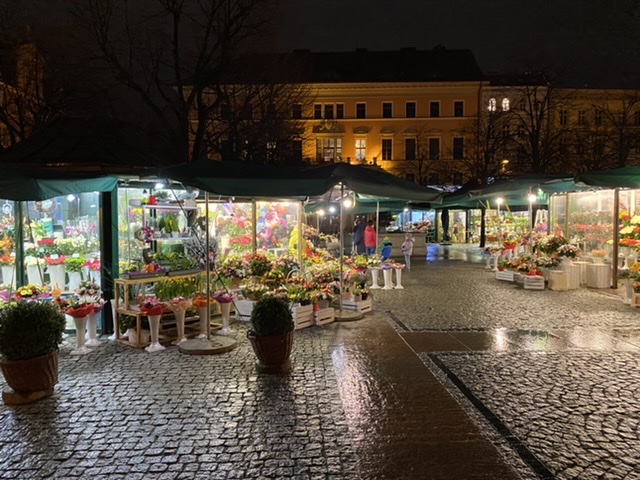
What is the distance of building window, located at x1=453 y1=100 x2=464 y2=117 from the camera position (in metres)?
51.4

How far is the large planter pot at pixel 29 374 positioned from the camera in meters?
5.00

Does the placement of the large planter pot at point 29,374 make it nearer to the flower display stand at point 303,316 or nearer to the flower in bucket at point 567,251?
the flower display stand at point 303,316

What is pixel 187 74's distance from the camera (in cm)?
1888

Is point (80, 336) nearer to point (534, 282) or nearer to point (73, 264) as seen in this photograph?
point (73, 264)

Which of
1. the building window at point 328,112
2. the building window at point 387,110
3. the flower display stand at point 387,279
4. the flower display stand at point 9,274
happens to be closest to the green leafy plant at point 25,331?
the flower display stand at point 9,274

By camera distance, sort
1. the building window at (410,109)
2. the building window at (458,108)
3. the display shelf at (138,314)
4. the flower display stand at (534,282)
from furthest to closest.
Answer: the building window at (410,109) → the building window at (458,108) → the flower display stand at (534,282) → the display shelf at (138,314)

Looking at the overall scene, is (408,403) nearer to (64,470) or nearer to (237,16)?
(64,470)

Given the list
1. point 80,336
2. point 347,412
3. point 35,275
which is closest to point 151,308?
point 80,336

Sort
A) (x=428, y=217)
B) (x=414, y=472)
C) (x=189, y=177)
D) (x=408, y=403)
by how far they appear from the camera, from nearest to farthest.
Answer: (x=414, y=472) < (x=408, y=403) < (x=189, y=177) < (x=428, y=217)

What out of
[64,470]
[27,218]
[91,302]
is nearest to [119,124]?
[27,218]

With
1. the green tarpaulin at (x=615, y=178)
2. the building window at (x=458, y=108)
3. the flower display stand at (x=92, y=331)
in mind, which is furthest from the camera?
the building window at (x=458, y=108)

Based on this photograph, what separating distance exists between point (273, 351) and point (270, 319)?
0.38 m

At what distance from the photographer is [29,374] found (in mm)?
5039

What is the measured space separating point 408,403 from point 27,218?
6.90 m
